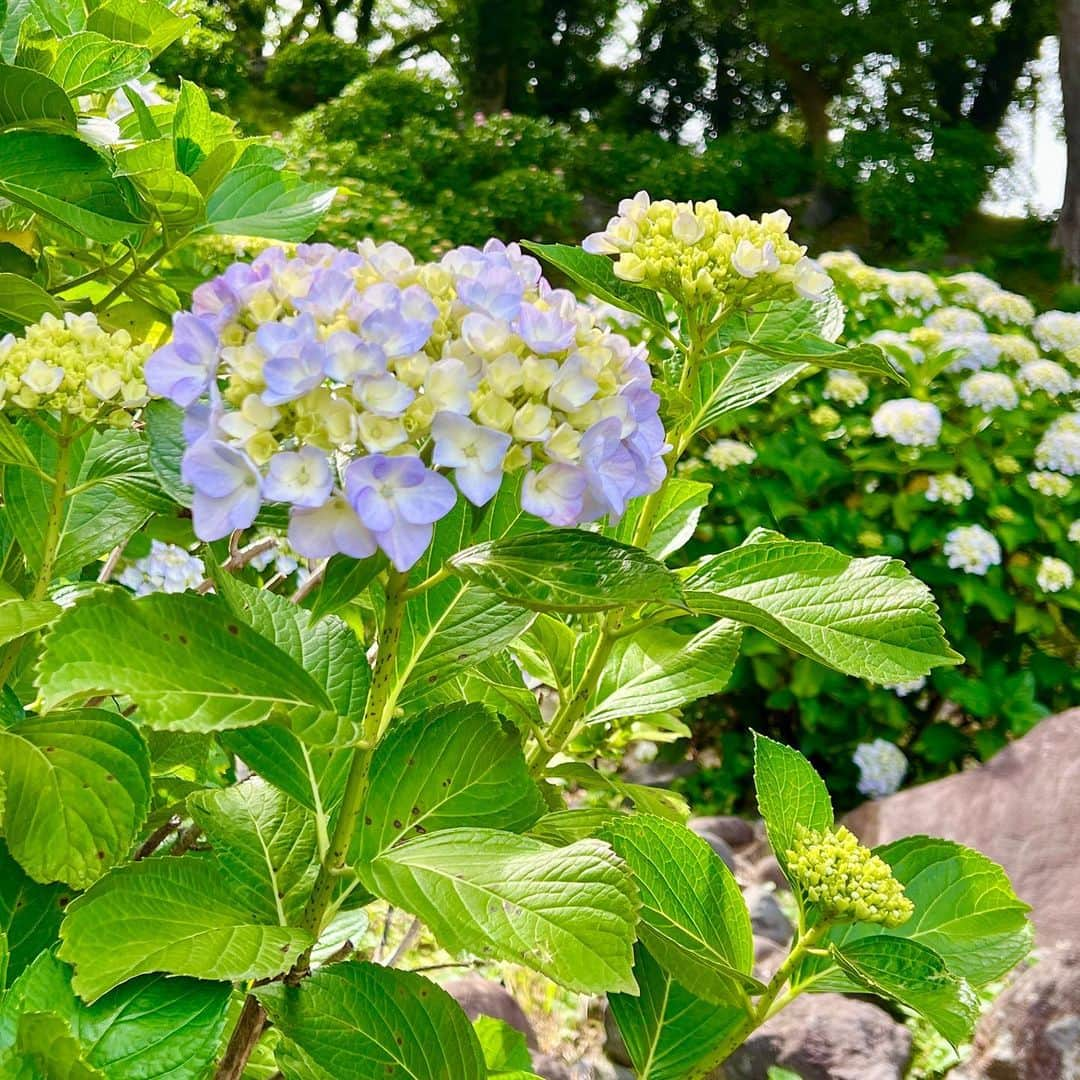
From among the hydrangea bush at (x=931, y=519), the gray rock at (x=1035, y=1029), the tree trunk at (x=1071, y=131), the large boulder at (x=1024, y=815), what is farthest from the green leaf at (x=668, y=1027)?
the tree trunk at (x=1071, y=131)

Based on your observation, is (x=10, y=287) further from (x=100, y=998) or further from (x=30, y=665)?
(x=100, y=998)

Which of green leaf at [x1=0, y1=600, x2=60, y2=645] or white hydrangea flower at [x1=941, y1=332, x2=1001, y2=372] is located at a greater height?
green leaf at [x1=0, y1=600, x2=60, y2=645]

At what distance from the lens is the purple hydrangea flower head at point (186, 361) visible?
19.6 inches

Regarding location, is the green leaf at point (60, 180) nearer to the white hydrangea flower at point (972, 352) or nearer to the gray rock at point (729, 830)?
the gray rock at point (729, 830)

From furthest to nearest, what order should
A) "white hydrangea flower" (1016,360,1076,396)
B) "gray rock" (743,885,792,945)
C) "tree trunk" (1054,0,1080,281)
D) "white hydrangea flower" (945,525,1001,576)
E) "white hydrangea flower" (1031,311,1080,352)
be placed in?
"tree trunk" (1054,0,1080,281) → "white hydrangea flower" (1031,311,1080,352) → "white hydrangea flower" (1016,360,1076,396) → "white hydrangea flower" (945,525,1001,576) → "gray rock" (743,885,792,945)

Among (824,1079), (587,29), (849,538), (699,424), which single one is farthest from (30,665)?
(587,29)

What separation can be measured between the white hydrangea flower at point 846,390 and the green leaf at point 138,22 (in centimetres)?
258

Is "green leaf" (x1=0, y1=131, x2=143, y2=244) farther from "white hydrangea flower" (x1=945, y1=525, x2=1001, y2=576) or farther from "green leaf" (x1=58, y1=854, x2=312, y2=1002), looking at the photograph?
"white hydrangea flower" (x1=945, y1=525, x2=1001, y2=576)

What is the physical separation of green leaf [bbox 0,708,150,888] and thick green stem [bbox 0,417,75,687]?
0.24 ft

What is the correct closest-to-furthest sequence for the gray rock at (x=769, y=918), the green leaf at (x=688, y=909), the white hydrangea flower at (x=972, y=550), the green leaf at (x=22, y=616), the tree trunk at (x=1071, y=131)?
the green leaf at (x=22, y=616) < the green leaf at (x=688, y=909) < the gray rock at (x=769, y=918) < the white hydrangea flower at (x=972, y=550) < the tree trunk at (x=1071, y=131)

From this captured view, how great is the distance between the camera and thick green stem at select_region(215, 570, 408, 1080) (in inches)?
21.5

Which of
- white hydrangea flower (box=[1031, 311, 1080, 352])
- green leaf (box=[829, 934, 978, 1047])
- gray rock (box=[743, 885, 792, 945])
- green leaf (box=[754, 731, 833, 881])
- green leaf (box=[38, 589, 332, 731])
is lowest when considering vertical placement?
gray rock (box=[743, 885, 792, 945])

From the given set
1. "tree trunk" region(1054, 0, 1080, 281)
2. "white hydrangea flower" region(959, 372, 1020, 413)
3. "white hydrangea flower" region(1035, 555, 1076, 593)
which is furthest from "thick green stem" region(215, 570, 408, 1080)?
"tree trunk" region(1054, 0, 1080, 281)

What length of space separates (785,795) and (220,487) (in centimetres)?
46
